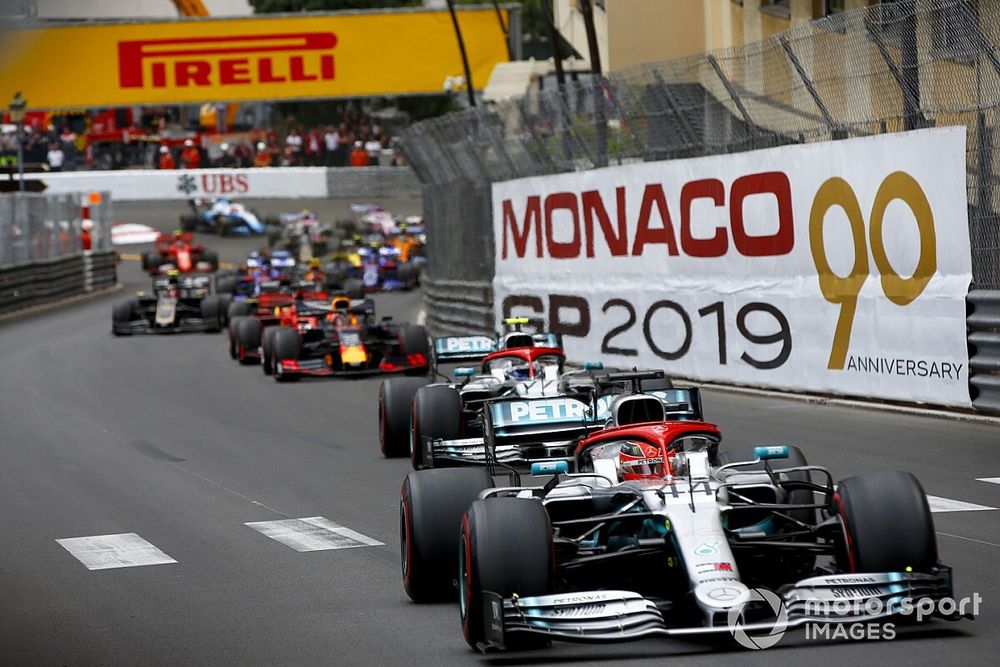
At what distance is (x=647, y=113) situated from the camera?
63.9 ft

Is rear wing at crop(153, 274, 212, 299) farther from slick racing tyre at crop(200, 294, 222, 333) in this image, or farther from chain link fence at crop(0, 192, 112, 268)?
chain link fence at crop(0, 192, 112, 268)

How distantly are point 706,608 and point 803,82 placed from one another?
35.5ft

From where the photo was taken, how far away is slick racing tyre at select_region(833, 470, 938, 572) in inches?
243

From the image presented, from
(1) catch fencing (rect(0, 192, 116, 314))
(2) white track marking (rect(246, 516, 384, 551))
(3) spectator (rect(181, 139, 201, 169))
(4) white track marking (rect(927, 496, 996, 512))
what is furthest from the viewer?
(3) spectator (rect(181, 139, 201, 169))

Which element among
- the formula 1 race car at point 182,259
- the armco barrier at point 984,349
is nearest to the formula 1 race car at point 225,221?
the formula 1 race car at point 182,259

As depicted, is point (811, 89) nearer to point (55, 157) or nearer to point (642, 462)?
point (642, 462)

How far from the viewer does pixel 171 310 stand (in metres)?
31.7

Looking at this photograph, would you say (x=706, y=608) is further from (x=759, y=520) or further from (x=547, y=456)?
(x=547, y=456)

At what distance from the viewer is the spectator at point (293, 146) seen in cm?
6147

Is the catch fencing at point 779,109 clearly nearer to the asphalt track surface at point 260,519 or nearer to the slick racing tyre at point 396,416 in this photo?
the asphalt track surface at point 260,519

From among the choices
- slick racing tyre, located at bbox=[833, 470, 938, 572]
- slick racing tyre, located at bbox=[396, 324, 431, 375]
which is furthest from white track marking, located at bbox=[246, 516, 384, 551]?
slick racing tyre, located at bbox=[396, 324, 431, 375]

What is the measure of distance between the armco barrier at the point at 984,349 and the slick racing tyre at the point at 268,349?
10.7 meters

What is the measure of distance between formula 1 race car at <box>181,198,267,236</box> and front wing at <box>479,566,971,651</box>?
177 ft

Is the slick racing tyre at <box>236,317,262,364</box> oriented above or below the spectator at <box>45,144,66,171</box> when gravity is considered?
below
